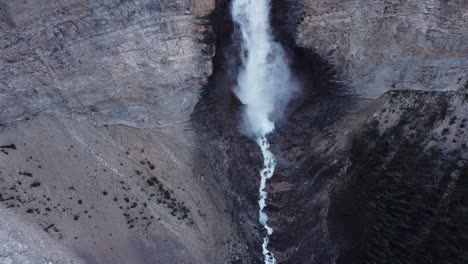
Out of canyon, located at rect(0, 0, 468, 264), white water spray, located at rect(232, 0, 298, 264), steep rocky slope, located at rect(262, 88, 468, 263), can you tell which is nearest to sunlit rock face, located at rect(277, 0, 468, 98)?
canyon, located at rect(0, 0, 468, 264)

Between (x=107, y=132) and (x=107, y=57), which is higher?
(x=107, y=57)

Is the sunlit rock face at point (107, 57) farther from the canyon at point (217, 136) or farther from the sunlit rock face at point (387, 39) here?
the sunlit rock face at point (387, 39)

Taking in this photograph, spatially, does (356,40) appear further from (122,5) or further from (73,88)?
(73,88)

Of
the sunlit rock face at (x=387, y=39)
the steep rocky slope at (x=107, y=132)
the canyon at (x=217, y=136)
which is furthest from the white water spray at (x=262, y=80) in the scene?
the steep rocky slope at (x=107, y=132)

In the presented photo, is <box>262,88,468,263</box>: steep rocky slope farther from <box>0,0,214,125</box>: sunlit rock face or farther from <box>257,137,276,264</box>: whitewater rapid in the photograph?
<box>0,0,214,125</box>: sunlit rock face

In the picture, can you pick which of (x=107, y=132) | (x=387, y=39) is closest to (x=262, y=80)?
(x=387, y=39)

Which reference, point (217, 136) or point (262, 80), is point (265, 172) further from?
point (262, 80)
